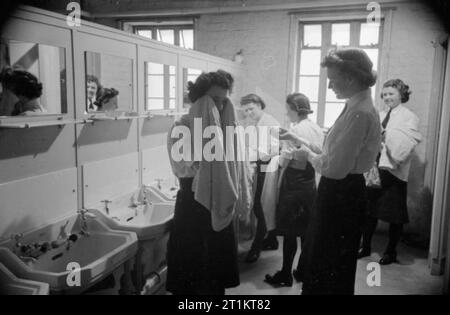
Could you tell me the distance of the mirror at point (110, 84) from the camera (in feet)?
7.63

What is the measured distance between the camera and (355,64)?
170 centimetres

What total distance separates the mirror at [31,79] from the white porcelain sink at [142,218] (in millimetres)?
672

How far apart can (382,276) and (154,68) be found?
103 inches

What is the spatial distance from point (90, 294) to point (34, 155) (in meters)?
0.84

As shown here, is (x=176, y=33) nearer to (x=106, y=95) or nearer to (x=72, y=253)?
(x=106, y=95)

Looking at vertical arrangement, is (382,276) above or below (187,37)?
below

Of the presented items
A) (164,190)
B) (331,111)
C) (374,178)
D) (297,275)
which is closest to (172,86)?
(164,190)

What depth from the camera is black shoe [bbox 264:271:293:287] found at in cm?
268

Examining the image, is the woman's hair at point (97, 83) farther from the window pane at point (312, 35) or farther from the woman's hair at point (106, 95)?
the window pane at point (312, 35)

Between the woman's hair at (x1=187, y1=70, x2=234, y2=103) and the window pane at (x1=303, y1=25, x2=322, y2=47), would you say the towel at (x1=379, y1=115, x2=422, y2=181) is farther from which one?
the woman's hair at (x1=187, y1=70, x2=234, y2=103)

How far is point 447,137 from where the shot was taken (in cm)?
280
